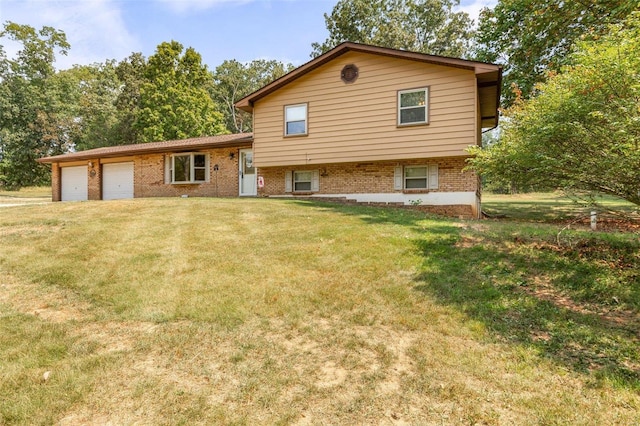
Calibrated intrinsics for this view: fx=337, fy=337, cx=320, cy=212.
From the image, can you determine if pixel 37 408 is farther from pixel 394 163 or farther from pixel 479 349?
pixel 394 163

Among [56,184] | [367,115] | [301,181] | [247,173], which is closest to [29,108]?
[56,184]

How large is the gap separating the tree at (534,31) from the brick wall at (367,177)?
14.1 ft

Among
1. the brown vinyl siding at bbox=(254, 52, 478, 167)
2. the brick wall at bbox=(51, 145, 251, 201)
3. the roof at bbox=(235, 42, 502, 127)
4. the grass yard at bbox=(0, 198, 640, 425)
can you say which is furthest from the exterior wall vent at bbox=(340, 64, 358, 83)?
the grass yard at bbox=(0, 198, 640, 425)

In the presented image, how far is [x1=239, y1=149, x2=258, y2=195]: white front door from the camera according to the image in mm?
16031

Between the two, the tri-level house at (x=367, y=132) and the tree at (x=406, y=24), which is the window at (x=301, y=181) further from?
the tree at (x=406, y=24)

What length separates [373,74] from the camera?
12750mm

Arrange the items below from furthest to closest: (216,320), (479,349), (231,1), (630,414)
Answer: (231,1), (216,320), (479,349), (630,414)

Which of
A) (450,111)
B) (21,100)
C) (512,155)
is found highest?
(21,100)

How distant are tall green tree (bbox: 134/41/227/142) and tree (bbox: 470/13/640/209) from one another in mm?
29778

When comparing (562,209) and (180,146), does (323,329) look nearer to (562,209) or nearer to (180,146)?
(180,146)

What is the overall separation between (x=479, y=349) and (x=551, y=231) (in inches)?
199

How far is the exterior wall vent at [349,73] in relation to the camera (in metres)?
13.0

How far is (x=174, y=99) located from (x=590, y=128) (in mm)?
32287

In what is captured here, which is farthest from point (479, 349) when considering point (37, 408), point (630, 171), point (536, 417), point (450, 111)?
point (450, 111)
